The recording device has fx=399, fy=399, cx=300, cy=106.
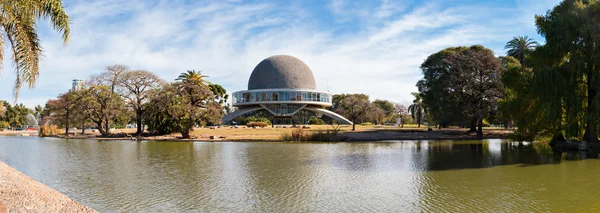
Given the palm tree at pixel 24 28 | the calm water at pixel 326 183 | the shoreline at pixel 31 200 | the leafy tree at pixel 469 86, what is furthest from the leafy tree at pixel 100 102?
the leafy tree at pixel 469 86

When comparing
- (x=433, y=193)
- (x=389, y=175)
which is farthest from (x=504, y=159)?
(x=433, y=193)

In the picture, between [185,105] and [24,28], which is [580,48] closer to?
[24,28]

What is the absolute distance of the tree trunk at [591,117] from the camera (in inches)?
825

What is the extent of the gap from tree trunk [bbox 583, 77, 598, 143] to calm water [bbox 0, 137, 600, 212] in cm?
179

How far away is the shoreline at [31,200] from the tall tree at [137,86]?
104 feet

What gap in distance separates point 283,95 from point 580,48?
6552 centimetres

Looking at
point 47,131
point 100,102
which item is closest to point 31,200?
point 100,102

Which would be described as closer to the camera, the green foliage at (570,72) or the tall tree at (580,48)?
the tall tree at (580,48)

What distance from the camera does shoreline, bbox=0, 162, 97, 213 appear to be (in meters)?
9.05

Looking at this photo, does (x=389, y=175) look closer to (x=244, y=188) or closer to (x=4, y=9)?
(x=244, y=188)

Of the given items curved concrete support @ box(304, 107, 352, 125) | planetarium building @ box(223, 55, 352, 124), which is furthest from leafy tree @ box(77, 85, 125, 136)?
curved concrete support @ box(304, 107, 352, 125)

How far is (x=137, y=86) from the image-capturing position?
42812mm

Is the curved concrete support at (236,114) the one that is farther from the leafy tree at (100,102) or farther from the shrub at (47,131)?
the leafy tree at (100,102)

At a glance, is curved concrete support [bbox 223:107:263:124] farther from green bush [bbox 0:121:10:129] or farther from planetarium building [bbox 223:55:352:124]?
green bush [bbox 0:121:10:129]
